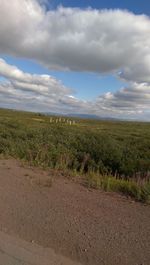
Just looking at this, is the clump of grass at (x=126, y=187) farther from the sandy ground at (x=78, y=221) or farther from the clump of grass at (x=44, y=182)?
the clump of grass at (x=44, y=182)

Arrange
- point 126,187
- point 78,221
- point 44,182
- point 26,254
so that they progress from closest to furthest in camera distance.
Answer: point 26,254, point 78,221, point 126,187, point 44,182

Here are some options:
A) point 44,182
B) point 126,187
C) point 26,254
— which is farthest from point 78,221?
point 44,182

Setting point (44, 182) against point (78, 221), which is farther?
point (44, 182)

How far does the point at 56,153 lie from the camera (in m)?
13.2

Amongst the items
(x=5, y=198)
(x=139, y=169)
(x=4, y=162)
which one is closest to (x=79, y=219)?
(x=5, y=198)

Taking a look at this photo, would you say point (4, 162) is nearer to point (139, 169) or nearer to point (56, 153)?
point (56, 153)

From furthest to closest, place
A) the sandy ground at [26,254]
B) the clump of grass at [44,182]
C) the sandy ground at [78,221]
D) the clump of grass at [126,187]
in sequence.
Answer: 1. the clump of grass at [44,182]
2. the clump of grass at [126,187]
3. the sandy ground at [78,221]
4. the sandy ground at [26,254]

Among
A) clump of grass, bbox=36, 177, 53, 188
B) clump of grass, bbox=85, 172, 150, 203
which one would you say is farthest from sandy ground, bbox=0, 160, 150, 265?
clump of grass, bbox=85, 172, 150, 203

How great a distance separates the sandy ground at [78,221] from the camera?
4.66 m

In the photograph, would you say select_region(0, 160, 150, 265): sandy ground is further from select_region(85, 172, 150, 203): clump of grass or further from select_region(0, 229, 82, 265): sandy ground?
→ select_region(85, 172, 150, 203): clump of grass

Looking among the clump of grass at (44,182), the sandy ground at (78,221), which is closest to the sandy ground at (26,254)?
the sandy ground at (78,221)

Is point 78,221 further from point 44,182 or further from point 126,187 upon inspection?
point 44,182

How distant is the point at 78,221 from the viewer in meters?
5.77

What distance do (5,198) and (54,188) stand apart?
1.41 metres
